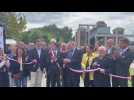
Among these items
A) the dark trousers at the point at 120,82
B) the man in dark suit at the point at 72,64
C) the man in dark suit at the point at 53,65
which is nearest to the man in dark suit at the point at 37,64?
the man in dark suit at the point at 53,65

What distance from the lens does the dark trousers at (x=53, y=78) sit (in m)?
5.96

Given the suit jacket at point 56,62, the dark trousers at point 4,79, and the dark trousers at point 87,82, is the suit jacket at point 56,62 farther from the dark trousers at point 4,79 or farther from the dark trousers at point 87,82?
the dark trousers at point 4,79

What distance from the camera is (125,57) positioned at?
587cm

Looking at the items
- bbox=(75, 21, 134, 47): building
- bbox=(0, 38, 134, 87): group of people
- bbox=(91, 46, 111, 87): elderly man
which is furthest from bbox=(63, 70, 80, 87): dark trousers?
bbox=(75, 21, 134, 47): building

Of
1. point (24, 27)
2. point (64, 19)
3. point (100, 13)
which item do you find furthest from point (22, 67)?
point (100, 13)

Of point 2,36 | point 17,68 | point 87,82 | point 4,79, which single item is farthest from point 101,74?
point 2,36

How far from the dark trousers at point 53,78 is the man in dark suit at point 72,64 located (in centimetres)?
14

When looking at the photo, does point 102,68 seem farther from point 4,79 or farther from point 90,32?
point 4,79

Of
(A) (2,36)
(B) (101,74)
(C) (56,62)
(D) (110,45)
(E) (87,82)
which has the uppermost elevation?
(A) (2,36)

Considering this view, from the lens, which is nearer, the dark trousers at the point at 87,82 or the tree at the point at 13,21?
the tree at the point at 13,21

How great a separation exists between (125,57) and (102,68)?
0.43m

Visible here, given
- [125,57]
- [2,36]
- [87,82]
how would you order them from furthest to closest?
[87,82] → [125,57] → [2,36]

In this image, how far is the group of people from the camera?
19.3 ft
